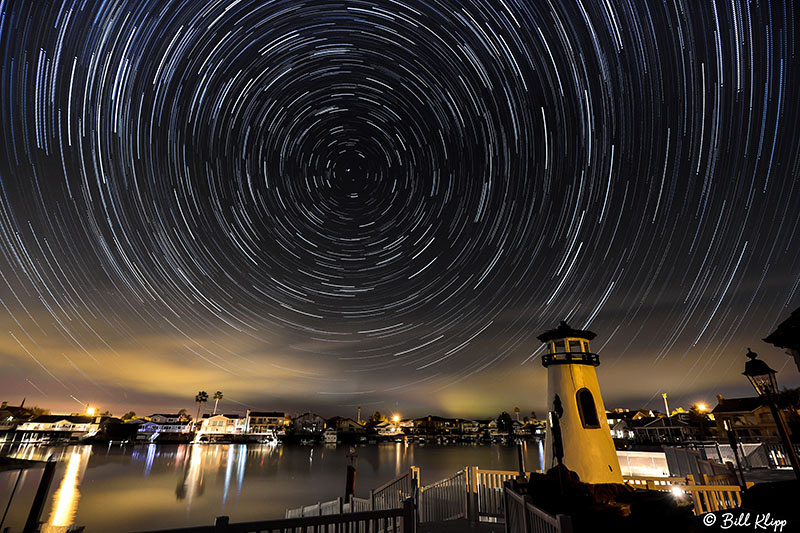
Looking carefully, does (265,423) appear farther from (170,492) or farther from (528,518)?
(528,518)

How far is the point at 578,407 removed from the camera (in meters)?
16.2

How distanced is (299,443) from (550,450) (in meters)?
160

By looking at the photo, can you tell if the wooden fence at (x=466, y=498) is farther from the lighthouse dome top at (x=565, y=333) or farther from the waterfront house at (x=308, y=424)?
the waterfront house at (x=308, y=424)

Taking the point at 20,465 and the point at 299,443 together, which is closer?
the point at 20,465

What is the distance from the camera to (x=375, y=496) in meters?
14.3

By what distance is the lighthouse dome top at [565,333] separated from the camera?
57.6 feet

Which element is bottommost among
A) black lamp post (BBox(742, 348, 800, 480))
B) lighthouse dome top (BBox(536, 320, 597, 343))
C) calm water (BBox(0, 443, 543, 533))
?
calm water (BBox(0, 443, 543, 533))

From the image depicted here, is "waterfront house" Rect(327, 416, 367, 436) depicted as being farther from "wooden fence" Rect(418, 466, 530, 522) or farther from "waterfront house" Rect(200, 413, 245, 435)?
"wooden fence" Rect(418, 466, 530, 522)

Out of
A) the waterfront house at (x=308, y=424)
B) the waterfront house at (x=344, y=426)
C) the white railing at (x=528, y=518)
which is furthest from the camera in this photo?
the waterfront house at (x=344, y=426)

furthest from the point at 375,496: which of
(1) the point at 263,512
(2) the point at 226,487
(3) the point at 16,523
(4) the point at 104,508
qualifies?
(2) the point at 226,487

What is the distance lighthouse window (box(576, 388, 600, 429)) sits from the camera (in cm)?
1589

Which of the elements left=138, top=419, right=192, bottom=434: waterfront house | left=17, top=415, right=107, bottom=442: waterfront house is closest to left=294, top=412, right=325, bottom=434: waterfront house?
left=138, top=419, right=192, bottom=434: waterfront house

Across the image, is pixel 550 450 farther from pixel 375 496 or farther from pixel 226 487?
pixel 226 487

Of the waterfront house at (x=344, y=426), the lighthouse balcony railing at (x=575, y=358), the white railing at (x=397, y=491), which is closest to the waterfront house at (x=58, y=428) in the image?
the waterfront house at (x=344, y=426)
